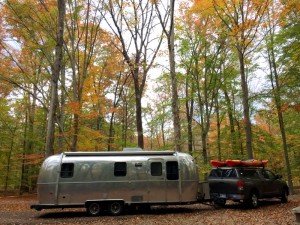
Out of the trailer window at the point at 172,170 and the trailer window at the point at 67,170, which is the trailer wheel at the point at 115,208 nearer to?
the trailer window at the point at 67,170

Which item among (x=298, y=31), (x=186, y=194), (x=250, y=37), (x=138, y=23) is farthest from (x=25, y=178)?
(x=298, y=31)

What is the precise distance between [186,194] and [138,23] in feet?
41.9

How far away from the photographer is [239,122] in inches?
1058

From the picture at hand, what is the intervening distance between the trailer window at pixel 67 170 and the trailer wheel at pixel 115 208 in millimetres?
2080

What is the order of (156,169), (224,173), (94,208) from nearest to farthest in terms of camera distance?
(94,208) → (156,169) → (224,173)

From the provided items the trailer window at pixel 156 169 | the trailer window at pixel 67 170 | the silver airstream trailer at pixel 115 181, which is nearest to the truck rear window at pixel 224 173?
the silver airstream trailer at pixel 115 181

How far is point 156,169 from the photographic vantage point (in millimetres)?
12148

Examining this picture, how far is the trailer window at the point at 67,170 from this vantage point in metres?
11.7

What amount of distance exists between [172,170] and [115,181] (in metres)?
2.42

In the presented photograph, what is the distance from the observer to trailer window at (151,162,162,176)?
12.1 meters

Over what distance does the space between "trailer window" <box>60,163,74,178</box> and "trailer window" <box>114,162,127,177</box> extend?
→ 1.79 m

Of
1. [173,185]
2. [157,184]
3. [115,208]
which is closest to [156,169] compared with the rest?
[157,184]

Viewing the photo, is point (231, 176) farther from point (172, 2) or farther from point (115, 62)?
point (115, 62)

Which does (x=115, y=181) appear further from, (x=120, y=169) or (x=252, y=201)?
(x=252, y=201)
